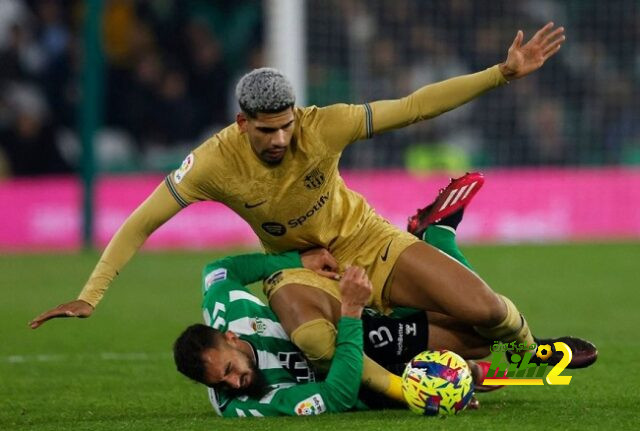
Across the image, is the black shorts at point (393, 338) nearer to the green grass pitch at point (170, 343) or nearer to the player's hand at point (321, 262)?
the player's hand at point (321, 262)

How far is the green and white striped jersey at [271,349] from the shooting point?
23.1 ft

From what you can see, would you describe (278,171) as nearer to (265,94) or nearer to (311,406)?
(265,94)

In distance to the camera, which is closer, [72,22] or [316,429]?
[316,429]

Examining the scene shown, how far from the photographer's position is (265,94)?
710 cm

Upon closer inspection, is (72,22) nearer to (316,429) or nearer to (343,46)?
(343,46)

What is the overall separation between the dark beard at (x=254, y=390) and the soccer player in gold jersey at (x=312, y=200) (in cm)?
26

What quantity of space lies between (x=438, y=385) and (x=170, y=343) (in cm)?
404

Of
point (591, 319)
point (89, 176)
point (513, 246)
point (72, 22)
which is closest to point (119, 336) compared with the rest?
point (591, 319)

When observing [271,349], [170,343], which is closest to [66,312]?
[271,349]

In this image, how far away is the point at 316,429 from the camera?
6.61 meters

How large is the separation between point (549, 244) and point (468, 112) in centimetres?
260

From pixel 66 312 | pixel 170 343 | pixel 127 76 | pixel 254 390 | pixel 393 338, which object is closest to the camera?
pixel 66 312

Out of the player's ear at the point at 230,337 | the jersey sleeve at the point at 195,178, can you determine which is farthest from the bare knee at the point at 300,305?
the jersey sleeve at the point at 195,178

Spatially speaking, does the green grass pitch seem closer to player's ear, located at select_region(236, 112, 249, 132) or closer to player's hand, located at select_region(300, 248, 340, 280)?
player's hand, located at select_region(300, 248, 340, 280)
